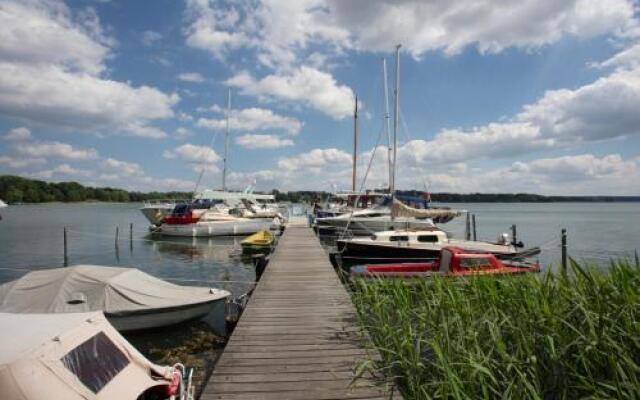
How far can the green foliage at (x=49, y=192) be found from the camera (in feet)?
420

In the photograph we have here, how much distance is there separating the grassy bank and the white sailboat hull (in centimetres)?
2974

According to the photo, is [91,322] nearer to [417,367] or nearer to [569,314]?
[417,367]

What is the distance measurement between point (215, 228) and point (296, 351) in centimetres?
3026

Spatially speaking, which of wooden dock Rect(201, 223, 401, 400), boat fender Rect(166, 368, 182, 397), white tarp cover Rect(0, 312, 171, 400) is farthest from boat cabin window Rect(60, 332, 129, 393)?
wooden dock Rect(201, 223, 401, 400)

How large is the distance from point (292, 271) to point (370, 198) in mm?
30219

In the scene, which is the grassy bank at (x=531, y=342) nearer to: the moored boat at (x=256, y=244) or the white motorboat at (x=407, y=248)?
the white motorboat at (x=407, y=248)

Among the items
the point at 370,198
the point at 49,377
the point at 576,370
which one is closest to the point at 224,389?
the point at 49,377

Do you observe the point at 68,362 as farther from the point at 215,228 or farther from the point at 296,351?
the point at 215,228

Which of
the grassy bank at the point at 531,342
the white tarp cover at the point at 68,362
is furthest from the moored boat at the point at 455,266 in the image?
the white tarp cover at the point at 68,362

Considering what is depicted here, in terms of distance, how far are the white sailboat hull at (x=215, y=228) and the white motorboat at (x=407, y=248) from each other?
54.6ft

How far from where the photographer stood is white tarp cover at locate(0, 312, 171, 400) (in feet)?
13.1

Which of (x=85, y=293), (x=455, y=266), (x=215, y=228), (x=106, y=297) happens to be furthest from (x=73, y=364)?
(x=215, y=228)

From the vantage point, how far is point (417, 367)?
484cm

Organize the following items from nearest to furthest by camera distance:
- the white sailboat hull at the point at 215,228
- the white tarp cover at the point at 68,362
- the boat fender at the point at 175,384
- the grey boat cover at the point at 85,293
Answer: the white tarp cover at the point at 68,362 → the boat fender at the point at 175,384 → the grey boat cover at the point at 85,293 → the white sailboat hull at the point at 215,228
